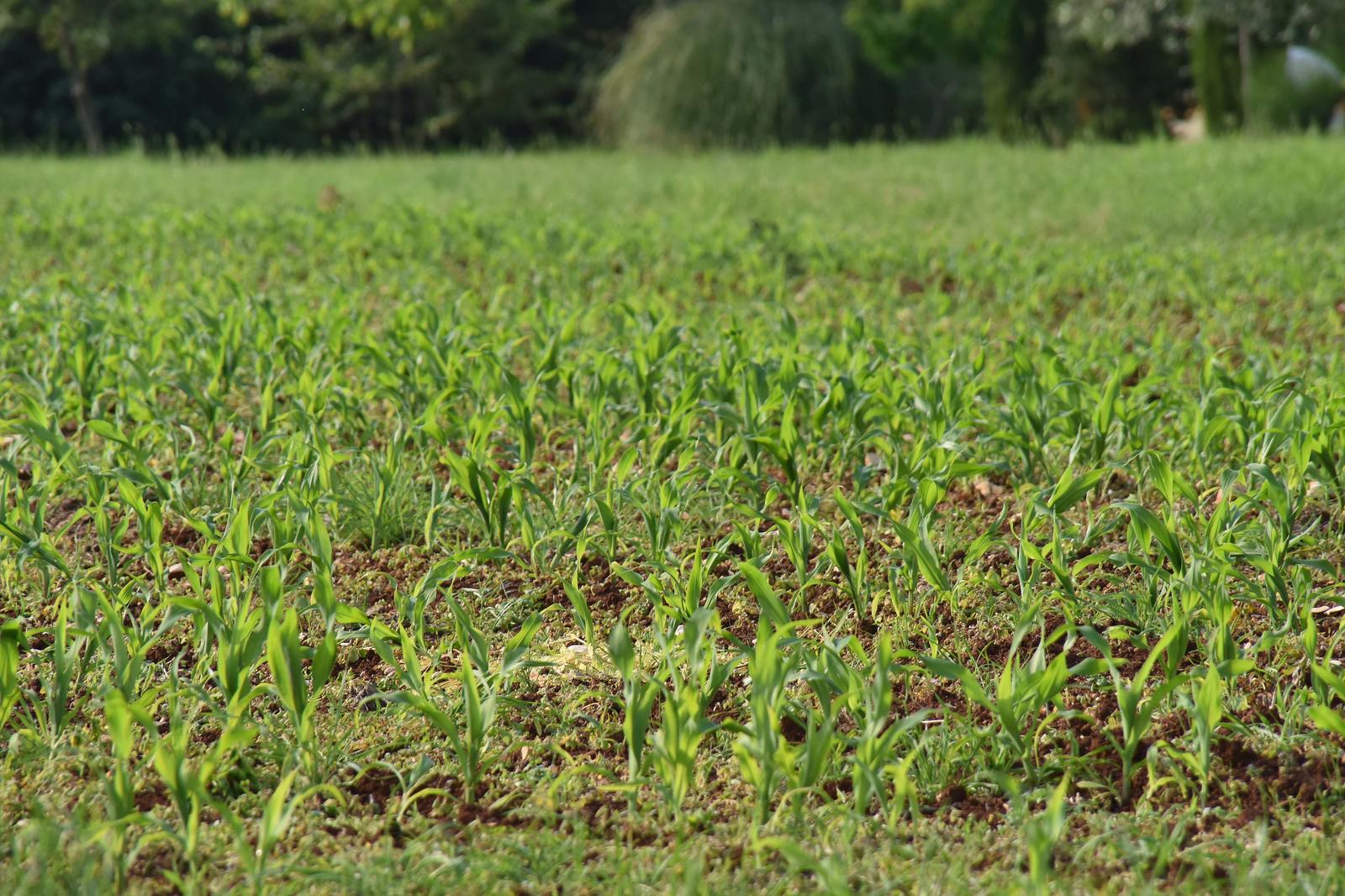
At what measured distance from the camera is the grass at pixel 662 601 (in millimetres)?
2062

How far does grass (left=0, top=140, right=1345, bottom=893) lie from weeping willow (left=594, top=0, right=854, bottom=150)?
9740 millimetres

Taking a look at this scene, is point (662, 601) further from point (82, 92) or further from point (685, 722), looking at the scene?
point (82, 92)

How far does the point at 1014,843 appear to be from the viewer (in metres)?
2.08

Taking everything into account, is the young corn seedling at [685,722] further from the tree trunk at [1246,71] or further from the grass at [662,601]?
the tree trunk at [1246,71]

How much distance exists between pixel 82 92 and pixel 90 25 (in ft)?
3.26

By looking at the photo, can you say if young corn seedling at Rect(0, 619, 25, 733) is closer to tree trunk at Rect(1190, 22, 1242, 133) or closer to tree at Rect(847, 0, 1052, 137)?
tree at Rect(847, 0, 1052, 137)

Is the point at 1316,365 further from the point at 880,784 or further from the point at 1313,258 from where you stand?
the point at 880,784

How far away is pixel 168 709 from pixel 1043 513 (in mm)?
1785

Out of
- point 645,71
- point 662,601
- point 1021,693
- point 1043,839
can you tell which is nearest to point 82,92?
point 645,71

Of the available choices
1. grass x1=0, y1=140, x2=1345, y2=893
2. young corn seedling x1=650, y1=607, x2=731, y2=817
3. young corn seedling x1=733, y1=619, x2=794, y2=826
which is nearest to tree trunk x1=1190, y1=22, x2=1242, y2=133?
grass x1=0, y1=140, x2=1345, y2=893

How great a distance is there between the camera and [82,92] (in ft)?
54.6

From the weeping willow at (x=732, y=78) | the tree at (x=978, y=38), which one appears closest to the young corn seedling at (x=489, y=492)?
the weeping willow at (x=732, y=78)

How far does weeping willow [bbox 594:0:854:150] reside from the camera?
49.9 ft

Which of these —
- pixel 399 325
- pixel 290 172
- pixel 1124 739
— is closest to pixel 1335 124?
pixel 290 172
